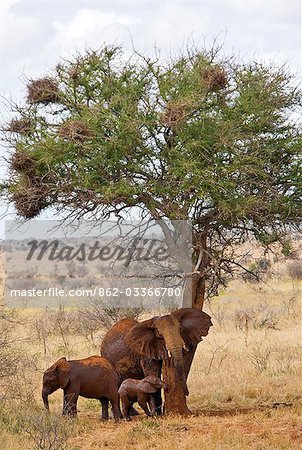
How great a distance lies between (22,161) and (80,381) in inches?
152

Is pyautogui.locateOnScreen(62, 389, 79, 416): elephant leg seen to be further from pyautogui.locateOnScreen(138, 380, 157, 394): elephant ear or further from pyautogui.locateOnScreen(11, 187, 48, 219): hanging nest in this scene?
pyautogui.locateOnScreen(11, 187, 48, 219): hanging nest

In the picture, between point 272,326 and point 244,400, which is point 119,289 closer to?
point 272,326

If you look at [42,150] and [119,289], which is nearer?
[42,150]

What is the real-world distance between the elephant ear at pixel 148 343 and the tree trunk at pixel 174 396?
36cm

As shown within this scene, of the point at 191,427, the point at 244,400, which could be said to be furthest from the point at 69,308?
the point at 191,427

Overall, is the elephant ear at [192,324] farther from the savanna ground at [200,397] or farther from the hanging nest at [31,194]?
the hanging nest at [31,194]

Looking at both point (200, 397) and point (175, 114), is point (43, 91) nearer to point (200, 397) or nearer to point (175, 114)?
point (175, 114)

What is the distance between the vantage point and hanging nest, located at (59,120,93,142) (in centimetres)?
1448

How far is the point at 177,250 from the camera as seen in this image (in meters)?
15.3

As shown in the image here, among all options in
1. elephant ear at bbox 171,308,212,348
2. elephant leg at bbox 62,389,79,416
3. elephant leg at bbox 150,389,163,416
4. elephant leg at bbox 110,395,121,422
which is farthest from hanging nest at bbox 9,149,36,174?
elephant leg at bbox 150,389,163,416

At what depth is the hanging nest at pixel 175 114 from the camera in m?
14.2

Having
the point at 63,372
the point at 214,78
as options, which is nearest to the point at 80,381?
the point at 63,372

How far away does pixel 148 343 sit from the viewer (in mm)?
14398

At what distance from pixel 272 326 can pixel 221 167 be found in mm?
13303
